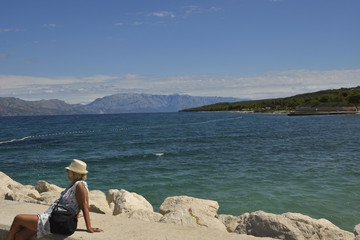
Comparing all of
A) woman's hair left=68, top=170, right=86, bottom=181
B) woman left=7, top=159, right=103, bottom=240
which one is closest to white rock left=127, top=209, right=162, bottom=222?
woman left=7, top=159, right=103, bottom=240

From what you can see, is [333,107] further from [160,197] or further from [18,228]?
[18,228]

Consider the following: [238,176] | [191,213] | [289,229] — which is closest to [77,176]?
[191,213]

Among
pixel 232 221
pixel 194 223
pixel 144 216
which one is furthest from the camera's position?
pixel 232 221

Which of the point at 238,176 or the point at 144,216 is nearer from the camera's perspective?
the point at 144,216

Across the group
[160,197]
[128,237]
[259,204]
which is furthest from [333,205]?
[128,237]

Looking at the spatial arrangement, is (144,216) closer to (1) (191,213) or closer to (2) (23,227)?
(1) (191,213)

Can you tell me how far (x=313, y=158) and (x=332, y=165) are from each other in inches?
119

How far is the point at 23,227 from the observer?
5574 millimetres

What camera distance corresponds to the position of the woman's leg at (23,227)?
5.41 metres

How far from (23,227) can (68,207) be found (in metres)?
0.90

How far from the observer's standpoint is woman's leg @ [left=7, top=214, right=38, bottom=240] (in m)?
5.41

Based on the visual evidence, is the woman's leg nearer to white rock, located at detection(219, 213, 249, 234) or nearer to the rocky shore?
the rocky shore

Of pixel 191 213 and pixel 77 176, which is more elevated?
pixel 77 176

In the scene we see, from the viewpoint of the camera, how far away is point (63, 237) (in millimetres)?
5395
